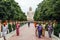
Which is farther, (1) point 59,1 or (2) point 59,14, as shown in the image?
(2) point 59,14

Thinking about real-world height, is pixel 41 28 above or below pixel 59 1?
below

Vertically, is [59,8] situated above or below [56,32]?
above

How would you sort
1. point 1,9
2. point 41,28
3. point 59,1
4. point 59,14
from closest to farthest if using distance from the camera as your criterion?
point 41,28 → point 59,1 → point 59,14 → point 1,9

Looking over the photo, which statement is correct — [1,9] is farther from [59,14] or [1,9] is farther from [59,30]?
[59,30]

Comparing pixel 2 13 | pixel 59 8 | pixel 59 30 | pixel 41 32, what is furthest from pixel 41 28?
pixel 2 13

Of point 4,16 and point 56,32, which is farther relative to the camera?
point 4,16

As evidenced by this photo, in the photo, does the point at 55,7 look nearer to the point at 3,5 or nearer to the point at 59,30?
the point at 59,30

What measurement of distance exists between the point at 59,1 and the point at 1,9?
13.7 metres

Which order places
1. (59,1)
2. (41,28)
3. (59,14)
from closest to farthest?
(41,28) → (59,1) → (59,14)

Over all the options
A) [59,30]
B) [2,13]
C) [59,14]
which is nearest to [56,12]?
[59,14]

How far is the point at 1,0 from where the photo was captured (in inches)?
1871

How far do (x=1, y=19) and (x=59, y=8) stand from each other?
1447 cm

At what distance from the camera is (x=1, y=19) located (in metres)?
47.4

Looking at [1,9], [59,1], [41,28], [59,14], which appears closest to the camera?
[41,28]
